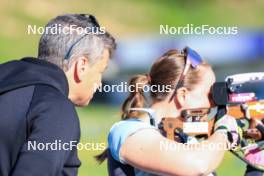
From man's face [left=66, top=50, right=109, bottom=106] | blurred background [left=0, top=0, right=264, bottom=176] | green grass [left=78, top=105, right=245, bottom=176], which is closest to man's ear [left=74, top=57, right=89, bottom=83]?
man's face [left=66, top=50, right=109, bottom=106]

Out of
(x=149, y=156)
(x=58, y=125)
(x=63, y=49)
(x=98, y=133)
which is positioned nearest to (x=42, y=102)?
(x=58, y=125)

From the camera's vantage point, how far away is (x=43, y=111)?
1510 mm

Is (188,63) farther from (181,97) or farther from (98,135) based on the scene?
(98,135)

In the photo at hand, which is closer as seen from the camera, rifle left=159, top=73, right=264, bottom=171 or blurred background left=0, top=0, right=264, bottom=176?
rifle left=159, top=73, right=264, bottom=171

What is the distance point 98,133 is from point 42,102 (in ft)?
12.8

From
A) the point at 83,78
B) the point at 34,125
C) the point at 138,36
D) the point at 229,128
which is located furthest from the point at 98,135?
the point at 34,125

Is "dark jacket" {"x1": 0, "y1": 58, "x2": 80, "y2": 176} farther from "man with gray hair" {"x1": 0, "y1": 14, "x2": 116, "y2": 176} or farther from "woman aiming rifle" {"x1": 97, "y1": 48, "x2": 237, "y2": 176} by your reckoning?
"woman aiming rifle" {"x1": 97, "y1": 48, "x2": 237, "y2": 176}

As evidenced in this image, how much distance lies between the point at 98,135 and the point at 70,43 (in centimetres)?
369

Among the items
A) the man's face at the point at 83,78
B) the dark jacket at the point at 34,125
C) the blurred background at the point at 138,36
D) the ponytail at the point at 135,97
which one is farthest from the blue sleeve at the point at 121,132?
the blurred background at the point at 138,36

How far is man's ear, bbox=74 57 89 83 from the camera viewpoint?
1705mm

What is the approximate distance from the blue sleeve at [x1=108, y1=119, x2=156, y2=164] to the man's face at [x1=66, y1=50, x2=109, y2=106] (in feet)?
0.80

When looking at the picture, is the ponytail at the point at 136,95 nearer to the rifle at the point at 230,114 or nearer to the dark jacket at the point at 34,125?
the rifle at the point at 230,114

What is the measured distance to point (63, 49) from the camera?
66.3 inches

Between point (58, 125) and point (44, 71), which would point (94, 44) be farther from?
point (58, 125)
